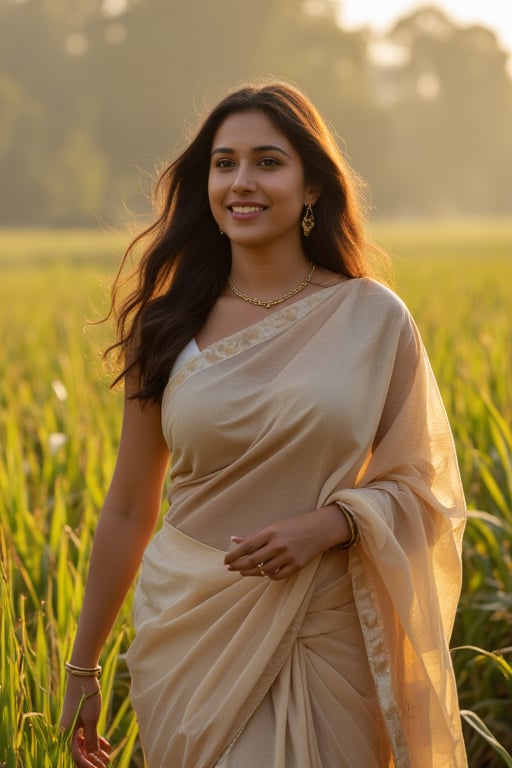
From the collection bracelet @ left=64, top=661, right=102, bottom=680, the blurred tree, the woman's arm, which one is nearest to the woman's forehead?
the woman's arm

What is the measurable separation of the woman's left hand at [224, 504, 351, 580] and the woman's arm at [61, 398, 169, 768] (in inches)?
15.7

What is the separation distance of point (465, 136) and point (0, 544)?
2716 inches

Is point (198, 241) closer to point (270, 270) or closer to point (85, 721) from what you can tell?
point (270, 270)

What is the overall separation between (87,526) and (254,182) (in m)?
1.17

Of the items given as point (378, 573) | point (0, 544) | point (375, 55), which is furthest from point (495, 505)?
point (375, 55)

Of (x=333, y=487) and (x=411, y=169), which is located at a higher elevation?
(x=333, y=487)

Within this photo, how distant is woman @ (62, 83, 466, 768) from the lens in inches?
70.8

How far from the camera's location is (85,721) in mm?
2018

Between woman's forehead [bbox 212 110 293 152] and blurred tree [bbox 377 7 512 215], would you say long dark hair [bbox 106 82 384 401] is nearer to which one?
woman's forehead [bbox 212 110 293 152]

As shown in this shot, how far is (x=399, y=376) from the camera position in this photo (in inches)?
76.3

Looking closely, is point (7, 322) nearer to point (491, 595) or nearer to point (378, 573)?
point (491, 595)

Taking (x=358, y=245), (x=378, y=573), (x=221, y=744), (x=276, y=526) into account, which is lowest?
(x=221, y=744)

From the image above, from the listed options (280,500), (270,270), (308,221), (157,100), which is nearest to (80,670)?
(280,500)

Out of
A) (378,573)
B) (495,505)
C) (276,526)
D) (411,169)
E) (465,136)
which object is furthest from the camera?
(465,136)
